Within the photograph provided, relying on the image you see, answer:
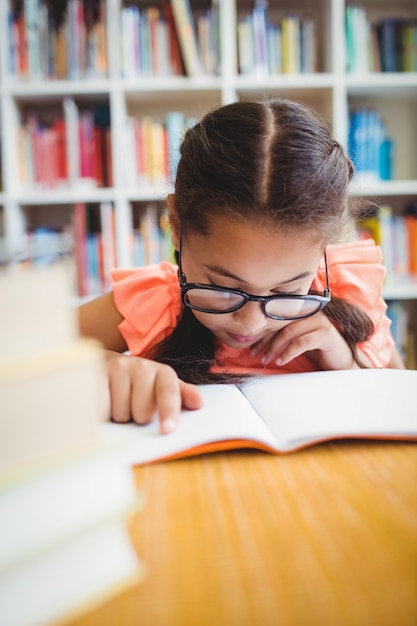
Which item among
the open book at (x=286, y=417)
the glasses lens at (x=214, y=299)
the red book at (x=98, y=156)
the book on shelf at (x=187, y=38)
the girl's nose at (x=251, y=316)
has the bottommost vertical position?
the open book at (x=286, y=417)

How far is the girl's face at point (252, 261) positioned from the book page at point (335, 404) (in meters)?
0.12

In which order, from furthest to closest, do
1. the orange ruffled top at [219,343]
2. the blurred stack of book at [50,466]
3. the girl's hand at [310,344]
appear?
the orange ruffled top at [219,343] → the girl's hand at [310,344] → the blurred stack of book at [50,466]

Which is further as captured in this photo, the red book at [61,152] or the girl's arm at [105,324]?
the red book at [61,152]

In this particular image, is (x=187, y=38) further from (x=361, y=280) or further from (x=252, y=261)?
(x=252, y=261)

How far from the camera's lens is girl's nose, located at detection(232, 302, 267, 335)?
691 millimetres

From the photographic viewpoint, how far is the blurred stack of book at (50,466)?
0.19m

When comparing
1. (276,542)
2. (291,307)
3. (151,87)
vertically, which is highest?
(151,87)

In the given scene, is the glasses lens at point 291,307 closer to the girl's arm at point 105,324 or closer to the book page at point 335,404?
the book page at point 335,404

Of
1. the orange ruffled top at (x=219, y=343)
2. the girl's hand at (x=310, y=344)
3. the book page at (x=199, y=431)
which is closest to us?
the book page at (x=199, y=431)

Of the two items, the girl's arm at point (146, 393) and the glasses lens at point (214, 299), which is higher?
the glasses lens at point (214, 299)

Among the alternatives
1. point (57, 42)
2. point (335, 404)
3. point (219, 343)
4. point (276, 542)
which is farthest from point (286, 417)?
point (57, 42)

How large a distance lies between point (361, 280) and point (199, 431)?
0.66 metres

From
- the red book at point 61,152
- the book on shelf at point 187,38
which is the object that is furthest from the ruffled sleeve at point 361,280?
the red book at point 61,152

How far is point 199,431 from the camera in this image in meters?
0.42
